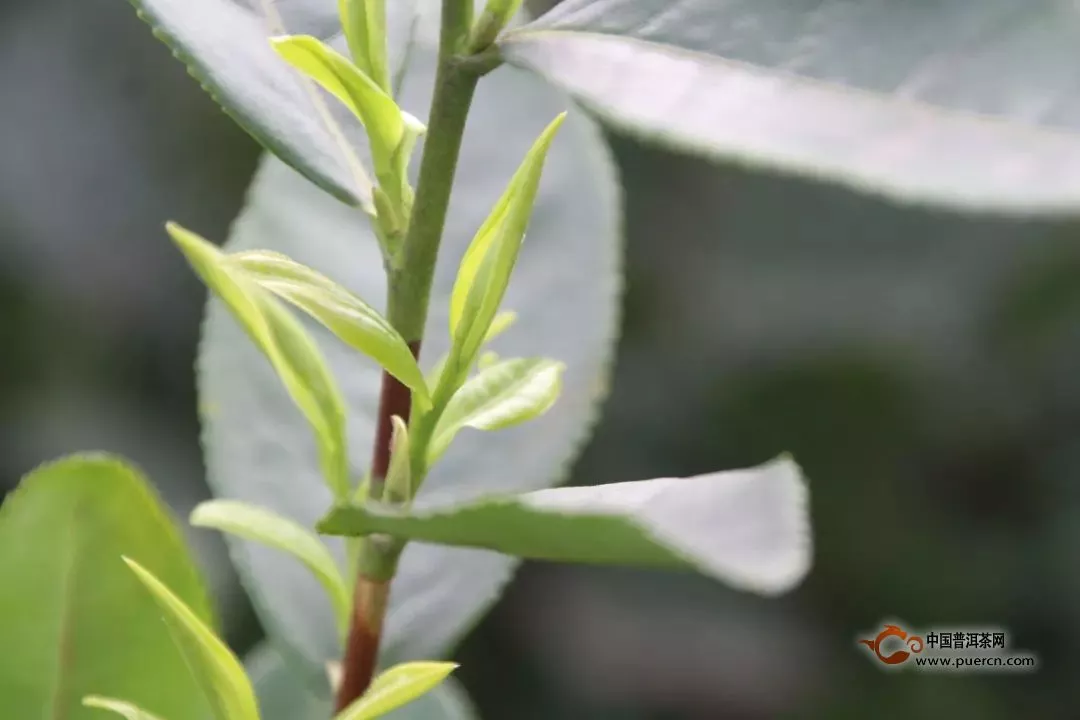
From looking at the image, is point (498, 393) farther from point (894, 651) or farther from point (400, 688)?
point (894, 651)

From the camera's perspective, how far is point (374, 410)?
18.4 inches

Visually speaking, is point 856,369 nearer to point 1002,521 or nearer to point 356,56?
point 1002,521

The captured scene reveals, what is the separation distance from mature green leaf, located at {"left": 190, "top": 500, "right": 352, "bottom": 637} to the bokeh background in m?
0.63

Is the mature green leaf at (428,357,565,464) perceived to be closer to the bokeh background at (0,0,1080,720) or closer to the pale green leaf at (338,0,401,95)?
the pale green leaf at (338,0,401,95)

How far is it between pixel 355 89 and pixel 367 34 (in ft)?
0.12

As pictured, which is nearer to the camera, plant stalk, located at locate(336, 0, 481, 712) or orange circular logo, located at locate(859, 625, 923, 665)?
plant stalk, located at locate(336, 0, 481, 712)

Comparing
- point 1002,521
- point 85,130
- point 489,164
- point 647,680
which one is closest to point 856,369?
point 1002,521

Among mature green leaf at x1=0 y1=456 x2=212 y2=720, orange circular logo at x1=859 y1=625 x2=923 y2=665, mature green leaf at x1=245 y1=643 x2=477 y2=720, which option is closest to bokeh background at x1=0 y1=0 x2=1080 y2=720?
orange circular logo at x1=859 y1=625 x2=923 y2=665

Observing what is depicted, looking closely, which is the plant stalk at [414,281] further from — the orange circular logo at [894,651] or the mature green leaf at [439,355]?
the orange circular logo at [894,651]

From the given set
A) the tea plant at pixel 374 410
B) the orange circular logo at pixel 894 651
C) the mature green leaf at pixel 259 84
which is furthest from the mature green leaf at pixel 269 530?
the orange circular logo at pixel 894 651

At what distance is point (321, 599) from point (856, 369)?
646mm

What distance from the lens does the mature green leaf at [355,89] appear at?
239mm

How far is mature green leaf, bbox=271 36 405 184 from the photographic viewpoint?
24cm

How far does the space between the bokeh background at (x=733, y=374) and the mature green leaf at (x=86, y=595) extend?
584 millimetres
